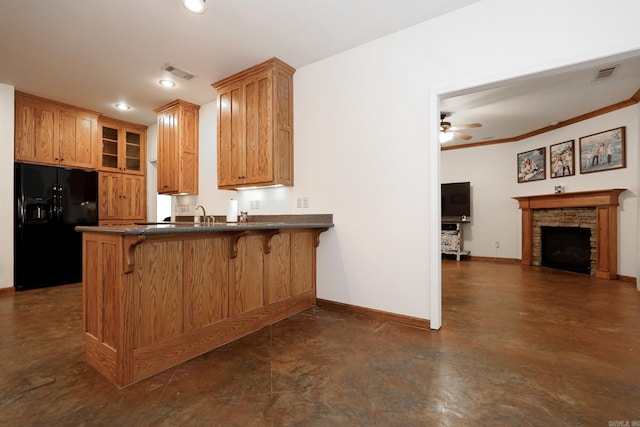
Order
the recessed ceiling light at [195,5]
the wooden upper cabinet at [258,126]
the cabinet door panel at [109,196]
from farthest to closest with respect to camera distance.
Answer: the cabinet door panel at [109,196] < the wooden upper cabinet at [258,126] < the recessed ceiling light at [195,5]

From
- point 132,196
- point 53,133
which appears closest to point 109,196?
point 132,196

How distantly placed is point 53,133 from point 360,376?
5.57 meters

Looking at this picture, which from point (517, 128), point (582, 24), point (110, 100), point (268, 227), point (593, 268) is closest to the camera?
point (582, 24)

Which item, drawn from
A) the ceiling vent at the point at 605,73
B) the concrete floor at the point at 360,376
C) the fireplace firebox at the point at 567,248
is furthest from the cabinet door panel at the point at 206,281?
the fireplace firebox at the point at 567,248

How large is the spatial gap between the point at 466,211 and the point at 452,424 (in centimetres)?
619

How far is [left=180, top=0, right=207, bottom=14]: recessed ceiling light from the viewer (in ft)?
7.77

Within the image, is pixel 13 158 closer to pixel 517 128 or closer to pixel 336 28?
pixel 336 28

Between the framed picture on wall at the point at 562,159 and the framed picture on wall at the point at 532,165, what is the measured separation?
0.52ft

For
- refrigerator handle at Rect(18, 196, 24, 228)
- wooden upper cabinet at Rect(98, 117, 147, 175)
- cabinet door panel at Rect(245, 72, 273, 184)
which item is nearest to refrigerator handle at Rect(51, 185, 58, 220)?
refrigerator handle at Rect(18, 196, 24, 228)

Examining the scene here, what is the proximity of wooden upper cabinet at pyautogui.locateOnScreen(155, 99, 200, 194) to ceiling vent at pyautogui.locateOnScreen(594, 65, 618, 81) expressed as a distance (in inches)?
210

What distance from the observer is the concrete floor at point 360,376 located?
1.51 m

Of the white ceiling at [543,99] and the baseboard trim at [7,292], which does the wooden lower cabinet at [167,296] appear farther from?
the baseboard trim at [7,292]

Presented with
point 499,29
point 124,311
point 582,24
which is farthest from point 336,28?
point 124,311

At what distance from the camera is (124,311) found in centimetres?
175
